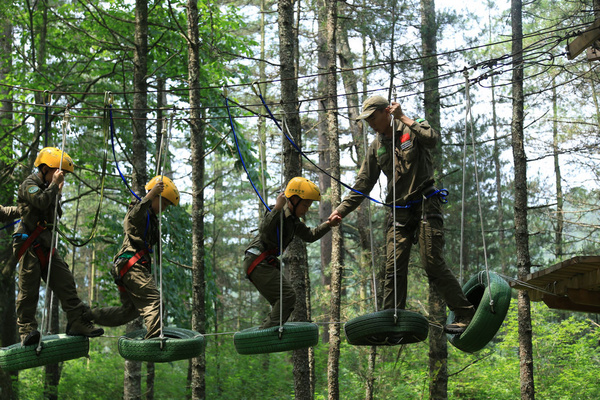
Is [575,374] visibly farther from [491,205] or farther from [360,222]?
[491,205]

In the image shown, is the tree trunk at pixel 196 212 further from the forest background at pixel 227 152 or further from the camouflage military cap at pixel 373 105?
the camouflage military cap at pixel 373 105

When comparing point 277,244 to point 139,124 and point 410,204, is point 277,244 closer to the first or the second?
point 410,204

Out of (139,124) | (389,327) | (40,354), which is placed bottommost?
(40,354)

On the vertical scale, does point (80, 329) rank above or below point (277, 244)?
below

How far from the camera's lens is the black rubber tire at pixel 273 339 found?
17.3 feet

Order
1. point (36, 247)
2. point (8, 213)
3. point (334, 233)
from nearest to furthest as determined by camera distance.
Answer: point (36, 247), point (8, 213), point (334, 233)

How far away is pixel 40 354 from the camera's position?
17.9ft

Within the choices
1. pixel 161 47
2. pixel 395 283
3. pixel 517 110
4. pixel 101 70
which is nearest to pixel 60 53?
pixel 101 70

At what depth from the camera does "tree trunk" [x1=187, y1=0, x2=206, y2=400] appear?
8.57m

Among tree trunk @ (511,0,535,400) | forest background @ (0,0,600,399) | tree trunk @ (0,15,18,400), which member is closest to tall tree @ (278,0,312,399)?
forest background @ (0,0,600,399)

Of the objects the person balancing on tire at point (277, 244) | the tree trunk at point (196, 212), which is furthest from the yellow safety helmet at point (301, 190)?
the tree trunk at point (196, 212)

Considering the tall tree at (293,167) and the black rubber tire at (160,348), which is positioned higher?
the tall tree at (293,167)

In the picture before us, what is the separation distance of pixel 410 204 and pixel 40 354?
371cm

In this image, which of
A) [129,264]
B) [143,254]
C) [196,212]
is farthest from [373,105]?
[196,212]
